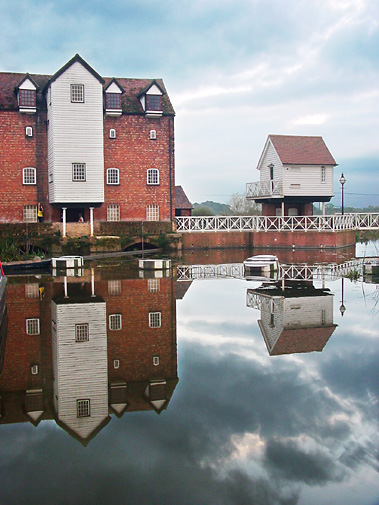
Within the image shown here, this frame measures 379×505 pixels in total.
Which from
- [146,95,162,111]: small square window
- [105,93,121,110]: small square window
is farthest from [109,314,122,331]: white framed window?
[146,95,162,111]: small square window

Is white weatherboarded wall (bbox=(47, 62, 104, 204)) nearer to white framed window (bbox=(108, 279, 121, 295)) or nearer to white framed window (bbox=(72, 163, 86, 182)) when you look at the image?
white framed window (bbox=(72, 163, 86, 182))

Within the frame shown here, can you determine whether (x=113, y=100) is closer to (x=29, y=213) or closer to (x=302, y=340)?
(x=29, y=213)

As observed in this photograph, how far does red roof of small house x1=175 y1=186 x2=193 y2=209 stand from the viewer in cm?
4800

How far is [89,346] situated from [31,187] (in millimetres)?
26729

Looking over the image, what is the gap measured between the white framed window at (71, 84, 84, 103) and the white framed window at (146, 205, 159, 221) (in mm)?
8311

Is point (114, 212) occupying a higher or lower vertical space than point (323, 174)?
lower

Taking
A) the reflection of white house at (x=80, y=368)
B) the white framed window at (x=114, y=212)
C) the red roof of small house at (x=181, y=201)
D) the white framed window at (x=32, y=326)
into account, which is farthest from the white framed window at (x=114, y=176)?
the white framed window at (x=32, y=326)

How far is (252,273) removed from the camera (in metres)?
23.9

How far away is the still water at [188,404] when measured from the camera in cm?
566

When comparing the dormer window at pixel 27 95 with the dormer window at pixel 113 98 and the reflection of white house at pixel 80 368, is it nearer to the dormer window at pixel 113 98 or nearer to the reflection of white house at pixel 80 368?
the dormer window at pixel 113 98

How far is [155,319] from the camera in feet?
44.3

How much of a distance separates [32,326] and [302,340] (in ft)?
19.7

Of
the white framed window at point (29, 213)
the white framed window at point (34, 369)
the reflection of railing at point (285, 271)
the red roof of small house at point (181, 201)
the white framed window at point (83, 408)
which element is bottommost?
the white framed window at point (83, 408)

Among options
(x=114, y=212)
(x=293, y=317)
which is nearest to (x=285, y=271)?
(x=293, y=317)
